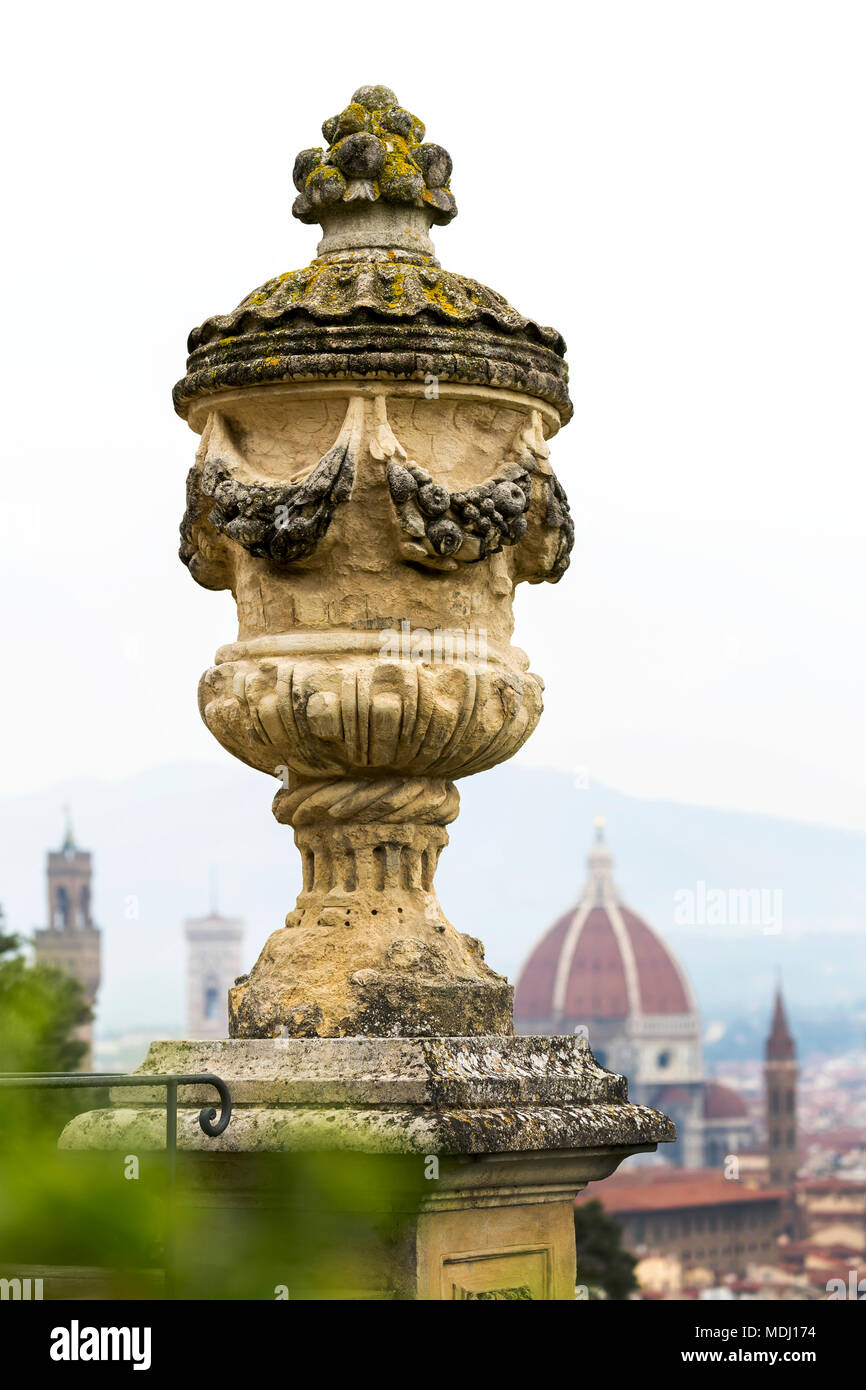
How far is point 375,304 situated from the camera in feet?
20.9

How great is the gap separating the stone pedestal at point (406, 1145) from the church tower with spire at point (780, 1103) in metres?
148

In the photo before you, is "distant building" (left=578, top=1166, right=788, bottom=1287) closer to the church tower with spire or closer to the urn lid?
the church tower with spire

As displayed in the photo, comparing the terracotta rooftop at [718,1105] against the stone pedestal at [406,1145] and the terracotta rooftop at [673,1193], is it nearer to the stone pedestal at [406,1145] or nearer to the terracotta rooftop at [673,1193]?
the terracotta rooftop at [673,1193]

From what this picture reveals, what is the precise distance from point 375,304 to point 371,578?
74cm

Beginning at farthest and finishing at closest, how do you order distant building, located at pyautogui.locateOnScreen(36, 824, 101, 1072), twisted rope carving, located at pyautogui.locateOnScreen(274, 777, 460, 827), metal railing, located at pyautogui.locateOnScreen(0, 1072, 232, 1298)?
distant building, located at pyautogui.locateOnScreen(36, 824, 101, 1072)
twisted rope carving, located at pyautogui.locateOnScreen(274, 777, 460, 827)
metal railing, located at pyautogui.locateOnScreen(0, 1072, 232, 1298)

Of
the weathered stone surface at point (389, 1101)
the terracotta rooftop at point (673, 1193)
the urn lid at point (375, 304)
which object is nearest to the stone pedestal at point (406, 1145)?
the weathered stone surface at point (389, 1101)

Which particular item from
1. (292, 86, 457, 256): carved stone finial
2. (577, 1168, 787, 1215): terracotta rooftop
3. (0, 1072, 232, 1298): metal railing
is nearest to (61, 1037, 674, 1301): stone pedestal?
(0, 1072, 232, 1298): metal railing

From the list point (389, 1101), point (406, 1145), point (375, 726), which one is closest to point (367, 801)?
point (375, 726)

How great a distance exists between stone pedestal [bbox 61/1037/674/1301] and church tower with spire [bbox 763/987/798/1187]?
148 meters

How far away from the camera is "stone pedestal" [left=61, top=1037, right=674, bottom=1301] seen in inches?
234

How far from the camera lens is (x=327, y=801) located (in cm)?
647

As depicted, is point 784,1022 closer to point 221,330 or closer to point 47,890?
point 47,890

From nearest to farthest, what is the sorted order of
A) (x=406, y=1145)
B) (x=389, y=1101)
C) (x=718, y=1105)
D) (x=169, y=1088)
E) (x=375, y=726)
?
1. (x=169, y=1088)
2. (x=406, y=1145)
3. (x=389, y=1101)
4. (x=375, y=726)
5. (x=718, y=1105)

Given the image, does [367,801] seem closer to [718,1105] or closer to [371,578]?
[371,578]
